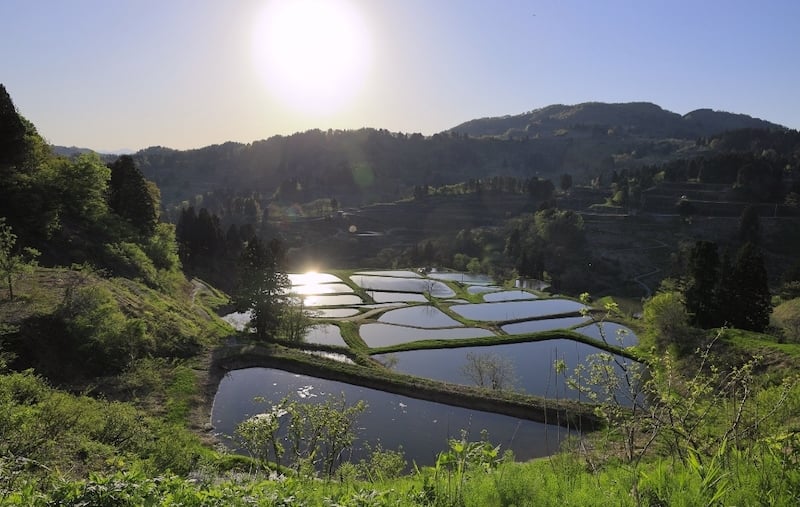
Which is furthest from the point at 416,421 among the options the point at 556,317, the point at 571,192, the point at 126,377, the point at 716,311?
the point at 571,192

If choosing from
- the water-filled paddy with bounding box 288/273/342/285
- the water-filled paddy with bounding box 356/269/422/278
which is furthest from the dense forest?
the water-filled paddy with bounding box 288/273/342/285

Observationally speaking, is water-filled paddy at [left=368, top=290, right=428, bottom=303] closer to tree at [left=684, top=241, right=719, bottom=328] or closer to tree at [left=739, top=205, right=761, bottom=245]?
tree at [left=684, top=241, right=719, bottom=328]

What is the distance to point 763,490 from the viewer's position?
5965 mm

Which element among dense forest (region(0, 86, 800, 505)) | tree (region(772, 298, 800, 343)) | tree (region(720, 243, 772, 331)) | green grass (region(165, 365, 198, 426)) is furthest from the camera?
tree (region(720, 243, 772, 331))

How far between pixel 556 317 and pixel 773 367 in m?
27.5

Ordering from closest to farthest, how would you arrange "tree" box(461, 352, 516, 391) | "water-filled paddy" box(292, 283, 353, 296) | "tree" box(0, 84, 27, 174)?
1. "tree" box(461, 352, 516, 391)
2. "tree" box(0, 84, 27, 174)
3. "water-filled paddy" box(292, 283, 353, 296)

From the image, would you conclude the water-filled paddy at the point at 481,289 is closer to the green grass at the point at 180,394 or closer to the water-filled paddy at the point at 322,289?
the water-filled paddy at the point at 322,289

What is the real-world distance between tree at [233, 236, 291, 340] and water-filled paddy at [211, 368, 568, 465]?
9700 mm

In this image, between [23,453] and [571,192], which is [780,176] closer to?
[571,192]

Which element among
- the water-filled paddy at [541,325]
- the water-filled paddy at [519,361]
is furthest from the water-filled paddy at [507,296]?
the water-filled paddy at [519,361]

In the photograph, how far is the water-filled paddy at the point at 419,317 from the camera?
5047cm

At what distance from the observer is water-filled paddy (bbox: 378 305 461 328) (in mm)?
50469

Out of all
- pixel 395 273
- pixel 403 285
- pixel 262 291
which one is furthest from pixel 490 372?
pixel 395 273

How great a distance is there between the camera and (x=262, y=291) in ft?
141
